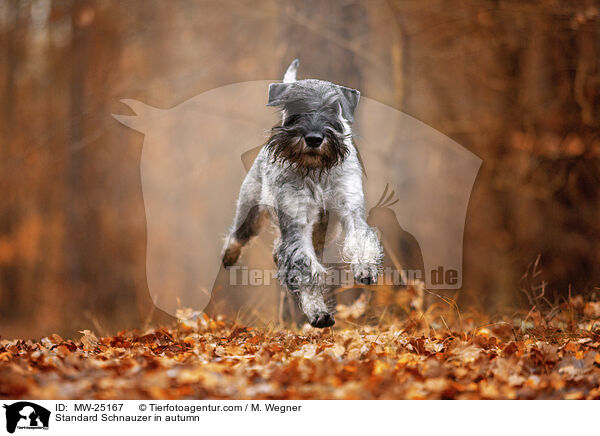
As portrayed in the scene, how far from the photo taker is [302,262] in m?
3.07

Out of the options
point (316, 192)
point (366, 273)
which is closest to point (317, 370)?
point (366, 273)

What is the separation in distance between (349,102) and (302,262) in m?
1.04

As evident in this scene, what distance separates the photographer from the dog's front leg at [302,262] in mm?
2934

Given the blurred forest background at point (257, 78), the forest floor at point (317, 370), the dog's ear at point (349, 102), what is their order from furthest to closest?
1. the blurred forest background at point (257, 78)
2. the dog's ear at point (349, 102)
3. the forest floor at point (317, 370)

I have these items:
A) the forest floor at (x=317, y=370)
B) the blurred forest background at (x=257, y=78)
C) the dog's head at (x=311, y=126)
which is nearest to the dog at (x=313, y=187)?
the dog's head at (x=311, y=126)

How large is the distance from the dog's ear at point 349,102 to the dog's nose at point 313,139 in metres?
0.35

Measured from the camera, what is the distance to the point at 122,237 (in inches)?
294

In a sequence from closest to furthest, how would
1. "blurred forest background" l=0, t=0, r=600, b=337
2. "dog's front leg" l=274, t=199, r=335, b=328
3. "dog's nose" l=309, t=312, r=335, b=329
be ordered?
"dog's nose" l=309, t=312, r=335, b=329
"dog's front leg" l=274, t=199, r=335, b=328
"blurred forest background" l=0, t=0, r=600, b=337
